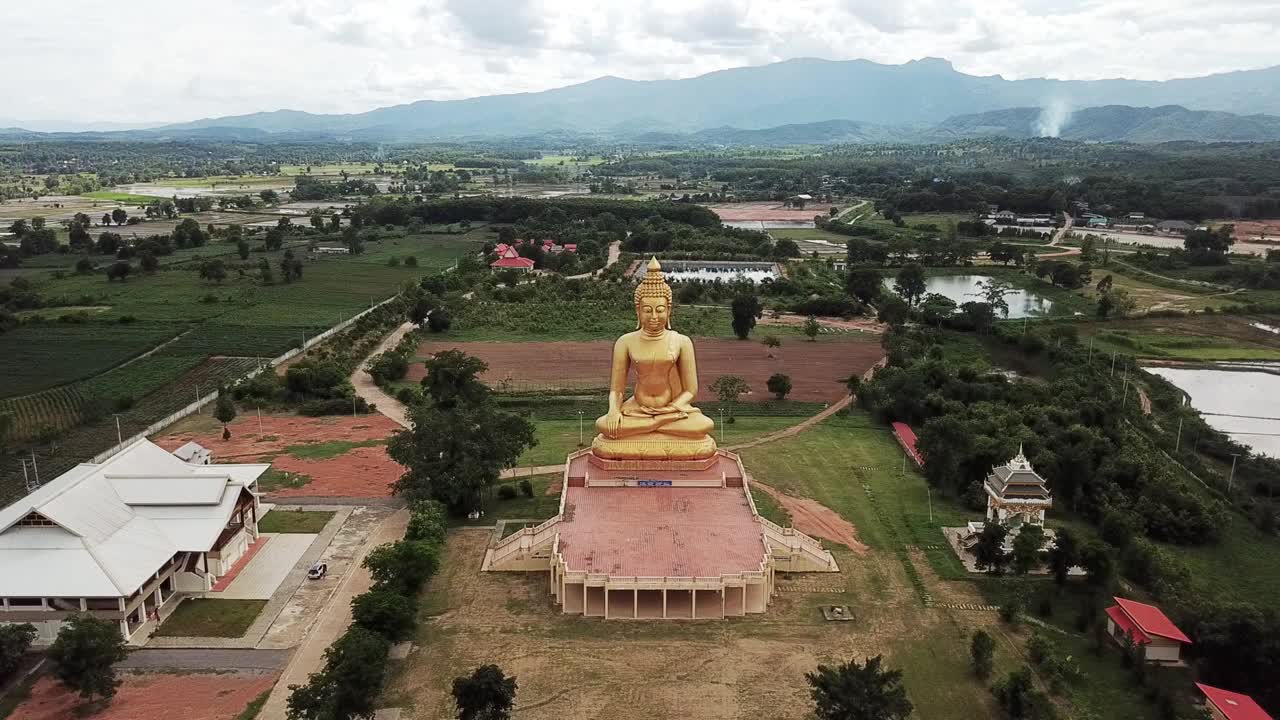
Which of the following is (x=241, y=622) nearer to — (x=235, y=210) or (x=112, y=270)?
(x=112, y=270)

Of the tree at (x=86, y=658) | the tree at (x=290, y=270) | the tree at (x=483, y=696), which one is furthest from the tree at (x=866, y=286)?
the tree at (x=86, y=658)

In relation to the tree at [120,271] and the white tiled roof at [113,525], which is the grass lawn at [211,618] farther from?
the tree at [120,271]

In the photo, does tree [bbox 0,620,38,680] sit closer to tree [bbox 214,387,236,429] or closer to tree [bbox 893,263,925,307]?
tree [bbox 214,387,236,429]

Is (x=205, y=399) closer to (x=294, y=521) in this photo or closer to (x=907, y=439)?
(x=294, y=521)

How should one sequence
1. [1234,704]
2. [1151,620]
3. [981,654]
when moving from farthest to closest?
[1151,620] → [981,654] → [1234,704]


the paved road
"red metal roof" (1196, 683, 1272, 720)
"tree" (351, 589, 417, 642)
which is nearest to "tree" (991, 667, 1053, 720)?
"red metal roof" (1196, 683, 1272, 720)

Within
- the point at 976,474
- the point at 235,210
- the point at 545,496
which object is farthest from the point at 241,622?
the point at 235,210

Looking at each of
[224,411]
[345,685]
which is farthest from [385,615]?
[224,411]
